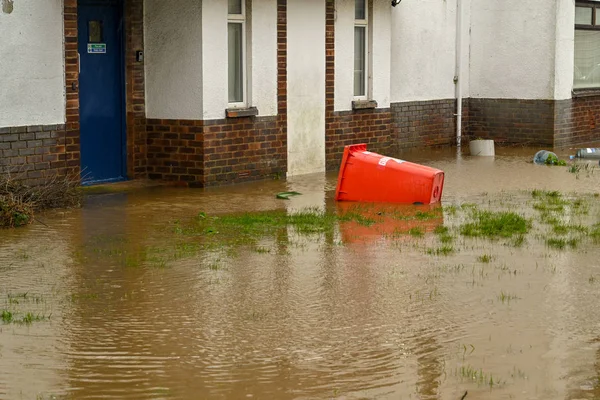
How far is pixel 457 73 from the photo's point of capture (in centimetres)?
2177

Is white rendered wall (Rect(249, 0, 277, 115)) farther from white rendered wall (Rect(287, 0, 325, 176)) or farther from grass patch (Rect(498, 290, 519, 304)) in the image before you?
grass patch (Rect(498, 290, 519, 304))

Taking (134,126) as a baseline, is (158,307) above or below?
below

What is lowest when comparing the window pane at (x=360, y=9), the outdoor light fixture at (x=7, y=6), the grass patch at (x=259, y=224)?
the grass patch at (x=259, y=224)

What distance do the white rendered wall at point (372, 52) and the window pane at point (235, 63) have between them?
214 cm

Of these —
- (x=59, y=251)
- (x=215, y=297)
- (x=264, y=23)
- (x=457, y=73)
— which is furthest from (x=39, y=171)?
(x=457, y=73)

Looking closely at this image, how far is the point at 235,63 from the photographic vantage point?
15.7 m

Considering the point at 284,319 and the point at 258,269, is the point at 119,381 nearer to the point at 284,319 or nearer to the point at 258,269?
the point at 284,319

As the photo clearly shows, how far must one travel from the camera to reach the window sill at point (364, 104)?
1784 centimetres

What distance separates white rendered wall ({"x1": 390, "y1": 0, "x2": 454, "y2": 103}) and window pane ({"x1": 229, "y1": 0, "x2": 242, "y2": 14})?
490cm

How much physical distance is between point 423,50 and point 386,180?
788 centimetres

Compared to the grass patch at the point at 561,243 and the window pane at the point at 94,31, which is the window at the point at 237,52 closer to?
the window pane at the point at 94,31

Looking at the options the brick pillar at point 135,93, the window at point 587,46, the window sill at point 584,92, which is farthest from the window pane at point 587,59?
the brick pillar at point 135,93

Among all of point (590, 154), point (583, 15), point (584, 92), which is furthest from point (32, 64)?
point (583, 15)

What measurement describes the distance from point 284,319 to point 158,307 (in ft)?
3.10
